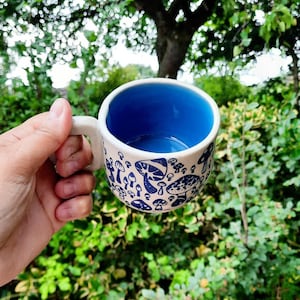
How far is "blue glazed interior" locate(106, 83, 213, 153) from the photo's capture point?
2.86 ft

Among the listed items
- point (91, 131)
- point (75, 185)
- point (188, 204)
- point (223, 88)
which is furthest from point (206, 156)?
point (223, 88)

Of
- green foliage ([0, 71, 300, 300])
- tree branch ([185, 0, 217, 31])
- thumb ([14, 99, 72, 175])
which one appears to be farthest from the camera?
tree branch ([185, 0, 217, 31])

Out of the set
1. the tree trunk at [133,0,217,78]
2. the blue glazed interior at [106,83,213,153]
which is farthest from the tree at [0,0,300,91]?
the blue glazed interior at [106,83,213,153]

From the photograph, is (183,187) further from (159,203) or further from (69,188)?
(69,188)

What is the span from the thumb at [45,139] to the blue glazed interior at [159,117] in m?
0.08

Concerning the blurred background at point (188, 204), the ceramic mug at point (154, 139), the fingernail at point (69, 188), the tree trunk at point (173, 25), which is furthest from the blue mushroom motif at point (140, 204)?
the tree trunk at point (173, 25)

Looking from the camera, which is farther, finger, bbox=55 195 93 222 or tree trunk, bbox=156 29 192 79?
tree trunk, bbox=156 29 192 79

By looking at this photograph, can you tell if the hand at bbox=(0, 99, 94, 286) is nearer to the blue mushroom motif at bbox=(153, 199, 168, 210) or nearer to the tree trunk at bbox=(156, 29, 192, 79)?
the blue mushroom motif at bbox=(153, 199, 168, 210)

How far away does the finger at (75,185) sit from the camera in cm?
99

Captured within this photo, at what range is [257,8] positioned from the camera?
150 cm

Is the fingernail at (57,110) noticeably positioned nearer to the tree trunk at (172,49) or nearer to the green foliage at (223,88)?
the tree trunk at (172,49)

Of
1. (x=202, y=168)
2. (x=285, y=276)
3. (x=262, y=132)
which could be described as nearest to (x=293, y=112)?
(x=262, y=132)

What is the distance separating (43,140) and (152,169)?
221mm

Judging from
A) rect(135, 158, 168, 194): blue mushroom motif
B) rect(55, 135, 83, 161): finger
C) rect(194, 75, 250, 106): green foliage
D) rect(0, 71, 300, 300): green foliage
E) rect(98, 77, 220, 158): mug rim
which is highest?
rect(98, 77, 220, 158): mug rim
